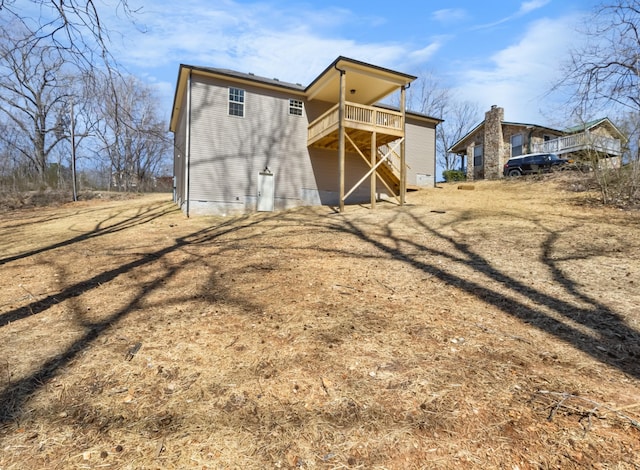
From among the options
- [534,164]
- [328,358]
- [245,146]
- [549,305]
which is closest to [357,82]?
[245,146]

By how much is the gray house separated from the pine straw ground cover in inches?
301

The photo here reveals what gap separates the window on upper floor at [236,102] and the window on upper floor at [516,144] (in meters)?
22.7

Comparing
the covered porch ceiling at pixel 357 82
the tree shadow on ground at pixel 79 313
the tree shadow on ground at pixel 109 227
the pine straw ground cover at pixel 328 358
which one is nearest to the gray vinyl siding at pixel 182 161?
the tree shadow on ground at pixel 109 227

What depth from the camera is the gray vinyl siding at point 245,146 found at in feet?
46.5

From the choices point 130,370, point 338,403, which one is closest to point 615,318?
point 338,403

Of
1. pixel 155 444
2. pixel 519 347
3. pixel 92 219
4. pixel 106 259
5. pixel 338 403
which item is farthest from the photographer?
pixel 92 219

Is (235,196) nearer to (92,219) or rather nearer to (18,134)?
(92,219)

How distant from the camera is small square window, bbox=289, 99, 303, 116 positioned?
16.0m

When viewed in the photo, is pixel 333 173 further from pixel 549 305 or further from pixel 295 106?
pixel 549 305

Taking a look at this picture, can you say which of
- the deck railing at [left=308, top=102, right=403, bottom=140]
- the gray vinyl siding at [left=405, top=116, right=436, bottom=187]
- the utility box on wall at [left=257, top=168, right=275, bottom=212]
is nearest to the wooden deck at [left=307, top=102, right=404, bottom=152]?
the deck railing at [left=308, top=102, right=403, bottom=140]

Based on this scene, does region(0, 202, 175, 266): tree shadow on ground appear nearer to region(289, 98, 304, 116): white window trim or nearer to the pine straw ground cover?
the pine straw ground cover

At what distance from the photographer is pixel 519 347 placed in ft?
10.8

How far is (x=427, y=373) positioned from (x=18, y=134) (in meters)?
40.6

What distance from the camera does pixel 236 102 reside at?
48.7 ft
